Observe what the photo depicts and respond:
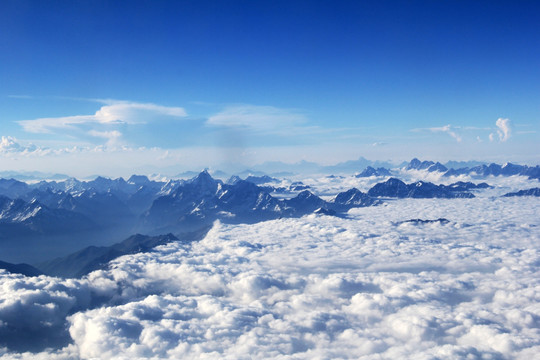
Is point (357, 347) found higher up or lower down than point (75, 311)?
higher up

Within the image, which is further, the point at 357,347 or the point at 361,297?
the point at 361,297

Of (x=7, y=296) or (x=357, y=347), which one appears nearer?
(x=357, y=347)

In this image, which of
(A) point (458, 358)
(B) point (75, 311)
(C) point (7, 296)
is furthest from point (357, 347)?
(C) point (7, 296)

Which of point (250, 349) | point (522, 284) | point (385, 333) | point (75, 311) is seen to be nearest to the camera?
point (250, 349)

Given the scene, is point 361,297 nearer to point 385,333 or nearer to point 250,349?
point 385,333

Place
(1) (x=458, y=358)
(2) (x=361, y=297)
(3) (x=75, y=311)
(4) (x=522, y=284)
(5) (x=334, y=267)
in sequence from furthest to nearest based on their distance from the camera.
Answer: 1. (5) (x=334, y=267)
2. (3) (x=75, y=311)
3. (4) (x=522, y=284)
4. (2) (x=361, y=297)
5. (1) (x=458, y=358)

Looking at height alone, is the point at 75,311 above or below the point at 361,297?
below

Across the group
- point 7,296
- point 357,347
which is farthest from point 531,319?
point 7,296

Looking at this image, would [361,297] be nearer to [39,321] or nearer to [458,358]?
[458,358]

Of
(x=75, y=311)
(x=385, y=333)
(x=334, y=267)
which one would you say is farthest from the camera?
(x=334, y=267)
